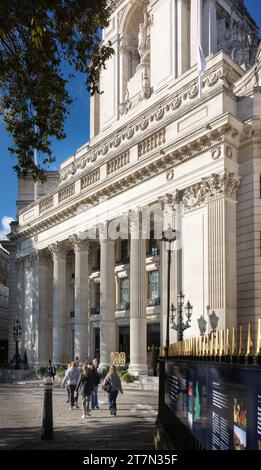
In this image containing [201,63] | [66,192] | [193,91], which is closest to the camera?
[201,63]

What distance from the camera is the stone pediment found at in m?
29.4

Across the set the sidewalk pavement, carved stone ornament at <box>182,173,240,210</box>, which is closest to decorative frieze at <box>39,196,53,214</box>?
carved stone ornament at <box>182,173,240,210</box>

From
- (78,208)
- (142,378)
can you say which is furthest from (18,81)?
(78,208)

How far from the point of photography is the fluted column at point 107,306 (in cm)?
3700

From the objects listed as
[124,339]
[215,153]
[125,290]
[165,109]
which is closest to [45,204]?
[125,290]

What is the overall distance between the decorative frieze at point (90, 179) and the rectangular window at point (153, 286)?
323 inches

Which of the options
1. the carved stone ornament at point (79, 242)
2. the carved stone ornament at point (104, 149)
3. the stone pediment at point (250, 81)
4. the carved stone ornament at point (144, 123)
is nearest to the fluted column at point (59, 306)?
the carved stone ornament at point (79, 242)

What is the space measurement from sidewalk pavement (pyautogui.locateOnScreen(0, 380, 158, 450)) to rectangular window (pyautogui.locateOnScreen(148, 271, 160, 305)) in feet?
51.5

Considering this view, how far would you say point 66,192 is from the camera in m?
44.8

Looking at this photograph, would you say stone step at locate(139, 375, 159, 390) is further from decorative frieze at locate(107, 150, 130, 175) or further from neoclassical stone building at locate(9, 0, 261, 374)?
decorative frieze at locate(107, 150, 130, 175)

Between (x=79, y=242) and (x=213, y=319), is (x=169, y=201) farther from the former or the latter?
(x=79, y=242)

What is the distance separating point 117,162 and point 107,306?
390 inches
